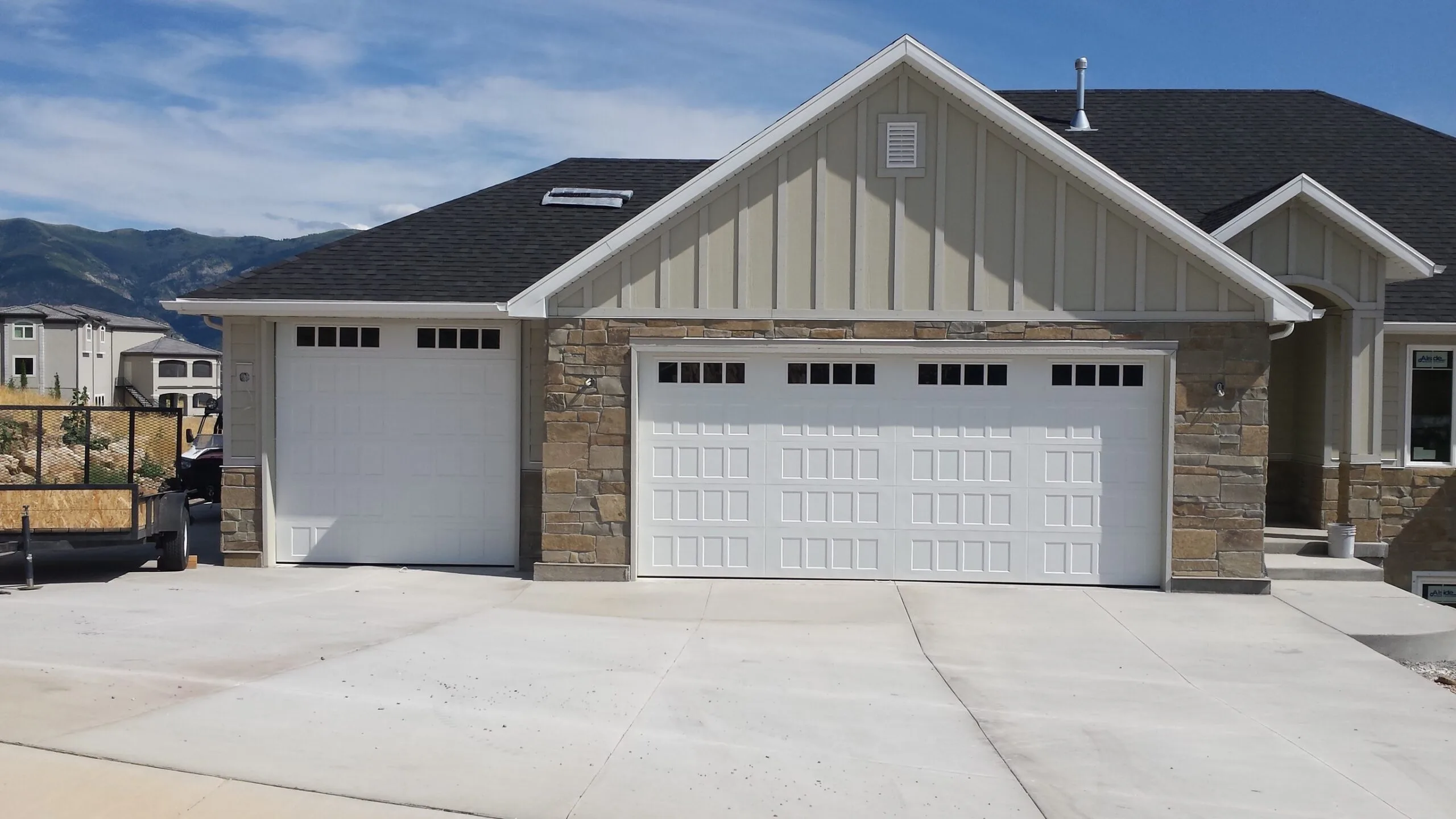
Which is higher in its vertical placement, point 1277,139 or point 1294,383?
point 1277,139

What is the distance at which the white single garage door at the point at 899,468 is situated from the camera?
1148 centimetres

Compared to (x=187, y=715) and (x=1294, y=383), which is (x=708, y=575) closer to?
(x=187, y=715)

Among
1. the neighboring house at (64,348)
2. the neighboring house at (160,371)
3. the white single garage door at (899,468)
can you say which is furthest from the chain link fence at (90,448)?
the neighboring house at (160,371)

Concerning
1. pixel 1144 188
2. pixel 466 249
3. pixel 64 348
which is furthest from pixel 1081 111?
pixel 64 348

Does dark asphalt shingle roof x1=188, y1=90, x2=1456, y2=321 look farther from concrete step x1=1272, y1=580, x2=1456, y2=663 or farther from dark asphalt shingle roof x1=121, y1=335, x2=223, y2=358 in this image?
dark asphalt shingle roof x1=121, y1=335, x2=223, y2=358

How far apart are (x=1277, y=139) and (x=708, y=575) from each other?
37.0 ft

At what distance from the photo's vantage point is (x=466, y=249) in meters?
13.5

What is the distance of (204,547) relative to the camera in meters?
14.0

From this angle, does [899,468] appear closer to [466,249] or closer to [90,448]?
[466,249]

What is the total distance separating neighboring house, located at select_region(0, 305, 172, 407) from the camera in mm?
59594

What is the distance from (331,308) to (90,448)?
5157 mm

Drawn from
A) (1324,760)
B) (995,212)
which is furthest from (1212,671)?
(995,212)

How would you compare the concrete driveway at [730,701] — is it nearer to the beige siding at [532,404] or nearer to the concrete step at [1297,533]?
the beige siding at [532,404]

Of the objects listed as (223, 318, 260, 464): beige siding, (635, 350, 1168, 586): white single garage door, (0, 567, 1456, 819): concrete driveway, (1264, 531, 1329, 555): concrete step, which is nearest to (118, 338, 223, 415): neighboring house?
(223, 318, 260, 464): beige siding
